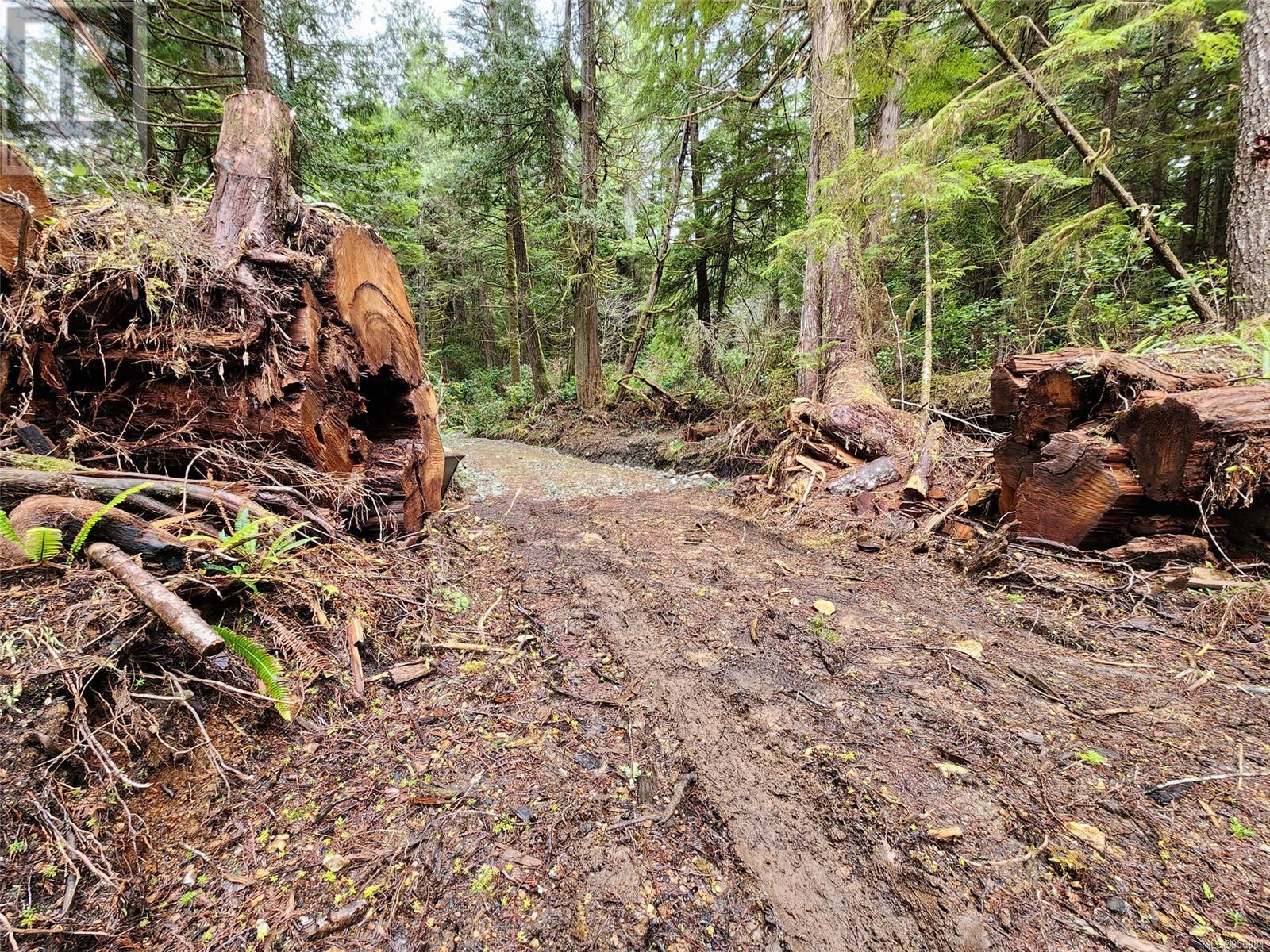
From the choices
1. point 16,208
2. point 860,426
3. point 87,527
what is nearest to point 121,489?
point 87,527

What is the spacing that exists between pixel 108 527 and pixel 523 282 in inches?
597

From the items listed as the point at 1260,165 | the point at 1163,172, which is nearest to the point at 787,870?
the point at 1260,165

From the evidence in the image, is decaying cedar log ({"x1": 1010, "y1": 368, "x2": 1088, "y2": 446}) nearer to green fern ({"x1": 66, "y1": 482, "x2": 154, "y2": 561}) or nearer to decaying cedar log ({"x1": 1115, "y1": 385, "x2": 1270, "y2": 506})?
decaying cedar log ({"x1": 1115, "y1": 385, "x2": 1270, "y2": 506})

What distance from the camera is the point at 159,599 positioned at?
142 cm

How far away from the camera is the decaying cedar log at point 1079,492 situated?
119 inches

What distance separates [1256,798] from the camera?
141cm

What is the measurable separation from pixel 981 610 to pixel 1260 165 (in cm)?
437

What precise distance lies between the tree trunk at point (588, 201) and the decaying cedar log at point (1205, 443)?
385 inches

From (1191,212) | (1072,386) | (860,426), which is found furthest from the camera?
(1191,212)

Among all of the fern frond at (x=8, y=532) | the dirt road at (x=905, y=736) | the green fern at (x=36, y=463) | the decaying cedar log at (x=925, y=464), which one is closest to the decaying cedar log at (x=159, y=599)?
the fern frond at (x=8, y=532)

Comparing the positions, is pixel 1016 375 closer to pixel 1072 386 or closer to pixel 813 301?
pixel 1072 386

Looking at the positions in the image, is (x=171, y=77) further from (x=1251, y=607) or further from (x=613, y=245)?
(x=1251, y=607)

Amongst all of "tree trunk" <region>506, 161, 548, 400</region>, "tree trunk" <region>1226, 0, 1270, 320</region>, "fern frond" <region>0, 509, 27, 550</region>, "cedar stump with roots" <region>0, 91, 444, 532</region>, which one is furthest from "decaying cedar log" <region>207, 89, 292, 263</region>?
"tree trunk" <region>506, 161, 548, 400</region>

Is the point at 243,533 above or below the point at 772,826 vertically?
above
